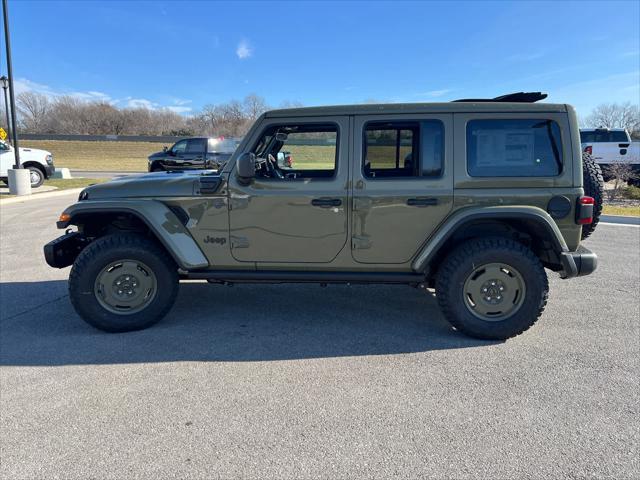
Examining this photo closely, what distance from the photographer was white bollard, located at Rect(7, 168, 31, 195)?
13234 millimetres

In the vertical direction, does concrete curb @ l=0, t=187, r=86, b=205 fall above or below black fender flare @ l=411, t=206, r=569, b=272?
above

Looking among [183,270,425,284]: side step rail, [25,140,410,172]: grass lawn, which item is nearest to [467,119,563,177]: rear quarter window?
[183,270,425,284]: side step rail

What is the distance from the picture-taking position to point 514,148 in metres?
3.48

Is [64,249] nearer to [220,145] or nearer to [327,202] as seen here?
[327,202]

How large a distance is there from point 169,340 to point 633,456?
3227 mm

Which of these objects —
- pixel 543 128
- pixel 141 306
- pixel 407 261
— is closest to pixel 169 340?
pixel 141 306

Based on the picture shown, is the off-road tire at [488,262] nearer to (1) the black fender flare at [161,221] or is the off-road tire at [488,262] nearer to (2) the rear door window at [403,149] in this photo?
(2) the rear door window at [403,149]

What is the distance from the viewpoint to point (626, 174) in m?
13.1

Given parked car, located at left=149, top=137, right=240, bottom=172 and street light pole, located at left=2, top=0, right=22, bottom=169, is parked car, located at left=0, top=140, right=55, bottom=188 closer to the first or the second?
street light pole, located at left=2, top=0, right=22, bottom=169

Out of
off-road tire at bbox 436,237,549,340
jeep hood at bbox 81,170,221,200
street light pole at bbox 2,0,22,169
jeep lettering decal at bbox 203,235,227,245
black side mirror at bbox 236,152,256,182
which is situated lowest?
off-road tire at bbox 436,237,549,340

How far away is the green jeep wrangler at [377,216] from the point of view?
344 centimetres

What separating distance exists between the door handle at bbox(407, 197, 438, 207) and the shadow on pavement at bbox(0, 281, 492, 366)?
1.13 metres

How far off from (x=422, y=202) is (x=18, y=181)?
14304 millimetres

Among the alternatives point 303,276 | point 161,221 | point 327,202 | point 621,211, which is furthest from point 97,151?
point 327,202
